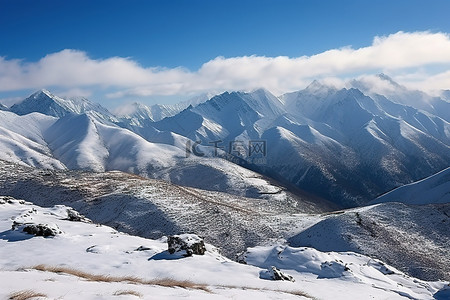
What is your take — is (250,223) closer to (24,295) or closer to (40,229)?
(40,229)

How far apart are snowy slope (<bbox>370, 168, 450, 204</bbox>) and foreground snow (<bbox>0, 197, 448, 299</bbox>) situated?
9313cm

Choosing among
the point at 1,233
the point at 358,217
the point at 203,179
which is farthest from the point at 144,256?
the point at 203,179

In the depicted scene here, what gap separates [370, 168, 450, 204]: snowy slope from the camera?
111 meters

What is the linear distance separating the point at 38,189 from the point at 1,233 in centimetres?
5186

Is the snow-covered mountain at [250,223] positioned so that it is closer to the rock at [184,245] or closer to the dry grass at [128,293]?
the rock at [184,245]

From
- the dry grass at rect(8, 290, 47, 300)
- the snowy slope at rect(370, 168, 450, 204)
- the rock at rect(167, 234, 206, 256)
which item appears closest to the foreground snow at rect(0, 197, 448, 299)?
the dry grass at rect(8, 290, 47, 300)

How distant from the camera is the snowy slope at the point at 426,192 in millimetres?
111256

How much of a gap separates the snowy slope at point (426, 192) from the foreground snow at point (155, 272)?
3666 inches

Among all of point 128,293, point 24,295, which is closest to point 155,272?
point 128,293

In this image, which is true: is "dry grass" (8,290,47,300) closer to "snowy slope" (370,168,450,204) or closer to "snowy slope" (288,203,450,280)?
"snowy slope" (288,203,450,280)

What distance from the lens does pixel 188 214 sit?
193ft

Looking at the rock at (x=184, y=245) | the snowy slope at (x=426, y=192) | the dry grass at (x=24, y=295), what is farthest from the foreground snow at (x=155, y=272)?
the snowy slope at (x=426, y=192)

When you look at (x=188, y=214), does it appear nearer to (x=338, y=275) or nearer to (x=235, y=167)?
(x=338, y=275)

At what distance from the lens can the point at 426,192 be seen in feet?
400
